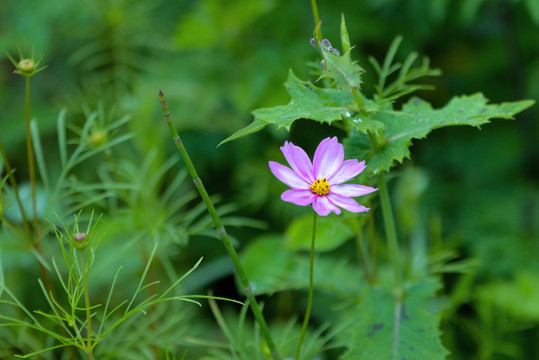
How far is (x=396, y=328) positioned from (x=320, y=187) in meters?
0.30

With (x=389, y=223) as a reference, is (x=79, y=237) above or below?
below

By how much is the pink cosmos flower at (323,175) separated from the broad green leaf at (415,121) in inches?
2.6

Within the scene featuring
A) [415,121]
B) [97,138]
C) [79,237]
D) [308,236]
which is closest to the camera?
[79,237]

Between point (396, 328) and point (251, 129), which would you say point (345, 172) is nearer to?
point (251, 129)

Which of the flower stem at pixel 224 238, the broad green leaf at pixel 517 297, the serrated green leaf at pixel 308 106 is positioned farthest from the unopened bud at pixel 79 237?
the broad green leaf at pixel 517 297

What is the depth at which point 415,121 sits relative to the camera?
0.76 meters

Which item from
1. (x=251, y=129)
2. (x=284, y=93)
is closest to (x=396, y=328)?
(x=251, y=129)

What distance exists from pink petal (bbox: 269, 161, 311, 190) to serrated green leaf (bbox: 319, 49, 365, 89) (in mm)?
118

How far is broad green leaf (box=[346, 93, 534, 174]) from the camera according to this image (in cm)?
71

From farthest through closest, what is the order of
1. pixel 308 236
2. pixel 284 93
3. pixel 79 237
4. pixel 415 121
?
1. pixel 284 93
2. pixel 308 236
3. pixel 415 121
4. pixel 79 237

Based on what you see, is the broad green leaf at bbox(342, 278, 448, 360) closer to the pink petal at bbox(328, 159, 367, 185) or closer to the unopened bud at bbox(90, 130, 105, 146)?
the pink petal at bbox(328, 159, 367, 185)

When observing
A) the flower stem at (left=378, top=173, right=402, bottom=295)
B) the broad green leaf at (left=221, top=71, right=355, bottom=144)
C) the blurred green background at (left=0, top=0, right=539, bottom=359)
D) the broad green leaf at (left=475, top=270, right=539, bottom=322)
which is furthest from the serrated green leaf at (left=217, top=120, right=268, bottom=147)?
the broad green leaf at (left=475, top=270, right=539, bottom=322)

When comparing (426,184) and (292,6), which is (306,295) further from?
(292,6)

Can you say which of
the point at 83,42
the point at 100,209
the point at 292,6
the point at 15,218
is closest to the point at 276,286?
the point at 100,209
